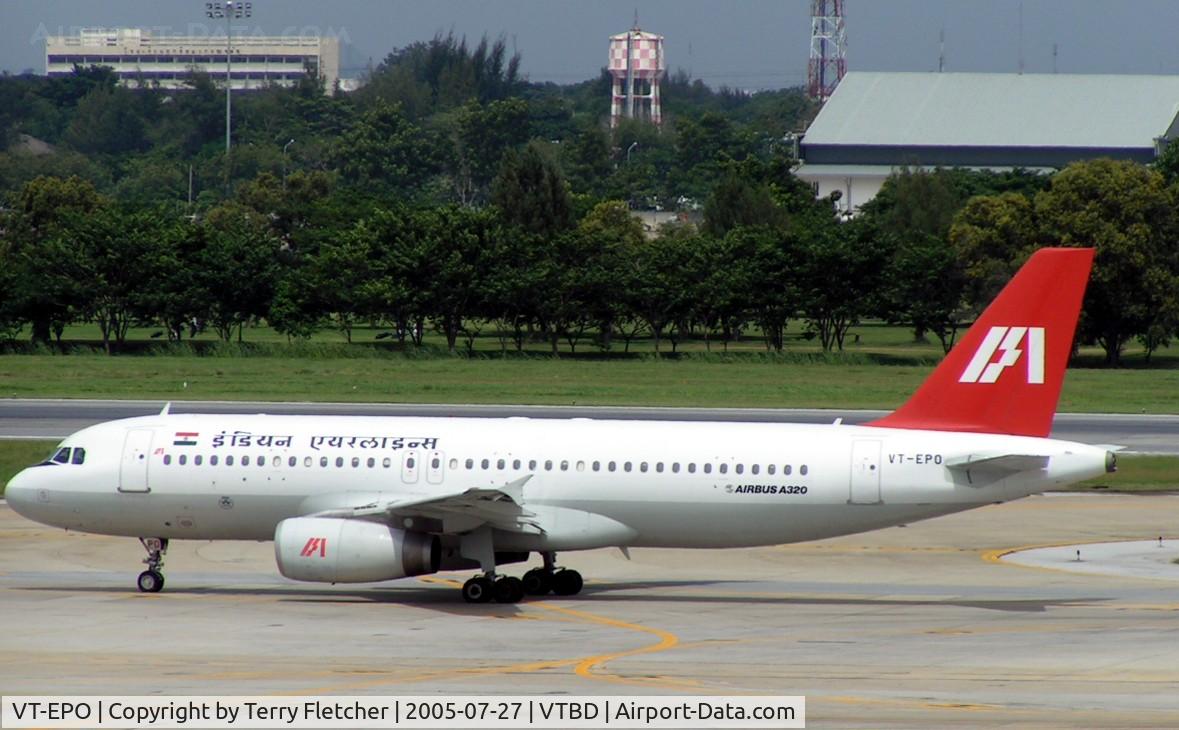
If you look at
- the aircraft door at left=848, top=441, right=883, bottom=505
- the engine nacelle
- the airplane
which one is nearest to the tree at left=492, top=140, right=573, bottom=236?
the airplane

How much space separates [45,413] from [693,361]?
3928 centimetres

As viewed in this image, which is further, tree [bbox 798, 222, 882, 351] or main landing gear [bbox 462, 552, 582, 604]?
tree [bbox 798, 222, 882, 351]

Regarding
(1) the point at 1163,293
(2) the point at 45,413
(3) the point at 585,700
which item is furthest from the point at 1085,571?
(1) the point at 1163,293

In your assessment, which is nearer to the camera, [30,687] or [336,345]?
[30,687]

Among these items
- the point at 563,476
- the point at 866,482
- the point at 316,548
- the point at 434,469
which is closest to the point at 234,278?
the point at 434,469

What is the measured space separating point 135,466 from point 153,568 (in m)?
2.06

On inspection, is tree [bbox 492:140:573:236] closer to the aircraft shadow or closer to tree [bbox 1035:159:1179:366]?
tree [bbox 1035:159:1179:366]

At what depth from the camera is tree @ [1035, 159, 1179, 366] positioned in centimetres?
9662

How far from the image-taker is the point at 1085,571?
36438mm

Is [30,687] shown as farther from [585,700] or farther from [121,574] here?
[121,574]

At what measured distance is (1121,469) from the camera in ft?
168

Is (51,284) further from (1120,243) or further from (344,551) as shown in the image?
(344,551)
